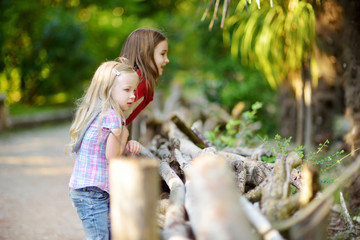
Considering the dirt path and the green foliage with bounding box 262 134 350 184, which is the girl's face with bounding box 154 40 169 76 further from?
the dirt path

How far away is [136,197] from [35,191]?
13.5 ft

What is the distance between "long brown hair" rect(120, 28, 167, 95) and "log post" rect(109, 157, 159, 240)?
1.41 m

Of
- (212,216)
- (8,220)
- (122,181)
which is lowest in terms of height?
(8,220)

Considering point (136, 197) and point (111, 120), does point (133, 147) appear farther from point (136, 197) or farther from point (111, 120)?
point (136, 197)

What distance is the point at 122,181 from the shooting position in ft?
5.36

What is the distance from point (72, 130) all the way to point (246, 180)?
1147 mm

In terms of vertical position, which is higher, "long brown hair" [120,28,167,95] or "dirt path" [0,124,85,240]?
"long brown hair" [120,28,167,95]

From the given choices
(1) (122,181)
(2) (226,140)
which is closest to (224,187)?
(1) (122,181)

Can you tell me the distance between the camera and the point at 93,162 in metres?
2.42

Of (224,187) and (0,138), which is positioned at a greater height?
(224,187)

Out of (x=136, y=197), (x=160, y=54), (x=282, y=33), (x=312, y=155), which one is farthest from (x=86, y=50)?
(x=136, y=197)

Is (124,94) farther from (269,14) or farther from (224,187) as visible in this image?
(269,14)

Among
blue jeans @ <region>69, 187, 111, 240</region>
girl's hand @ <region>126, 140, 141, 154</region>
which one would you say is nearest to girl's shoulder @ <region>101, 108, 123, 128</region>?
girl's hand @ <region>126, 140, 141, 154</region>

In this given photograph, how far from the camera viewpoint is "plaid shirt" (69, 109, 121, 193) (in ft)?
7.86
